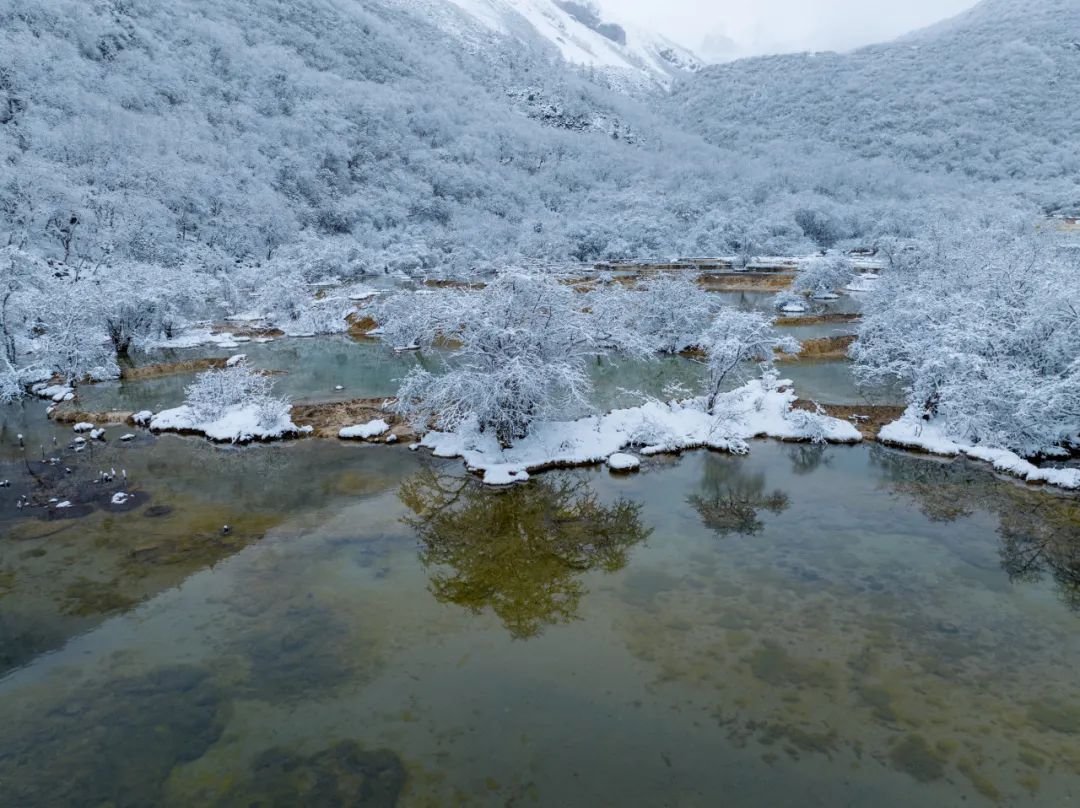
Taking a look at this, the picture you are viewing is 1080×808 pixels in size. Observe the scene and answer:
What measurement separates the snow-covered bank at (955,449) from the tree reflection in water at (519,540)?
11420 mm

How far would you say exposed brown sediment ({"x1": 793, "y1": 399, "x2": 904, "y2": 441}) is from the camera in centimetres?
2269

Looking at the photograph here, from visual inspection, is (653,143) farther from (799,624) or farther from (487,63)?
(799,624)

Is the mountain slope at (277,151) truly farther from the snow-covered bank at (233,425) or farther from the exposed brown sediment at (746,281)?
the snow-covered bank at (233,425)

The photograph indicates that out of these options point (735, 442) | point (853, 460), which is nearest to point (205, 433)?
point (735, 442)

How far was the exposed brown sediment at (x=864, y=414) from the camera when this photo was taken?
22.7 metres

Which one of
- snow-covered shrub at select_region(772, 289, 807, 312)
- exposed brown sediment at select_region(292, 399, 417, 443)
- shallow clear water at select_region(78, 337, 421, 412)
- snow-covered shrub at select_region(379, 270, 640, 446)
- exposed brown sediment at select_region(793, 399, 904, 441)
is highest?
snow-covered shrub at select_region(379, 270, 640, 446)

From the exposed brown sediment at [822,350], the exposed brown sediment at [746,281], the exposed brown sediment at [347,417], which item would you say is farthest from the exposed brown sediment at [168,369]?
the exposed brown sediment at [746,281]

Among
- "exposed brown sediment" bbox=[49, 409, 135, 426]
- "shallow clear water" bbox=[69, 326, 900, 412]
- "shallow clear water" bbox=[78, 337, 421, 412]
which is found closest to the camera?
"exposed brown sediment" bbox=[49, 409, 135, 426]

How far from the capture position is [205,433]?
22719 mm

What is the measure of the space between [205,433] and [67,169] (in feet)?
217

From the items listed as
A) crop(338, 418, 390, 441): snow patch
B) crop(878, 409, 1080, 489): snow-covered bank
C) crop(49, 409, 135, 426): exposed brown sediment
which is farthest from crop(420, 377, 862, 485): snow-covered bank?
crop(49, 409, 135, 426): exposed brown sediment

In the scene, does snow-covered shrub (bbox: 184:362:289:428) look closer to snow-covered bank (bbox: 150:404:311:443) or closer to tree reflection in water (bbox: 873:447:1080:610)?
snow-covered bank (bbox: 150:404:311:443)

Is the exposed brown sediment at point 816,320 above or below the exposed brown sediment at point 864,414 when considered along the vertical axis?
above

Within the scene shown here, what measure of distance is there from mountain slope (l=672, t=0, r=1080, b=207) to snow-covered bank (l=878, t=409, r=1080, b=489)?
90.4 m
